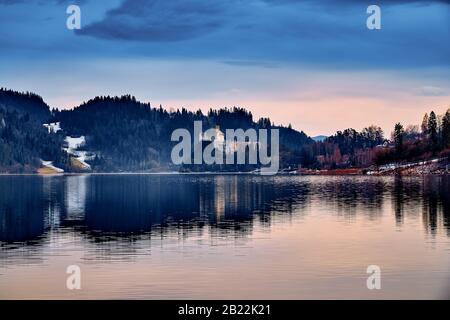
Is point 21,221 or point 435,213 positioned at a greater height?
point 435,213

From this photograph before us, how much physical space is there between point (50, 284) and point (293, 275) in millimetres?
17428

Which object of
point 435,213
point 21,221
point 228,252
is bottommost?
point 228,252

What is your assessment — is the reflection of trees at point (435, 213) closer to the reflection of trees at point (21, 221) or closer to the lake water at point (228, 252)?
the lake water at point (228, 252)

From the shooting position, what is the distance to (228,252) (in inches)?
2469

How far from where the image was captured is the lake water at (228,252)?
4672 cm

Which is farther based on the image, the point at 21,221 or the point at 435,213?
the point at 435,213

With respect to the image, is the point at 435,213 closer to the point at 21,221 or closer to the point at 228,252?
the point at 228,252

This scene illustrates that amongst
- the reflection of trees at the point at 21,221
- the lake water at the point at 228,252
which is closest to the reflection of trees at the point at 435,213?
the lake water at the point at 228,252

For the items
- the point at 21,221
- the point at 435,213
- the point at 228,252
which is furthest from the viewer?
the point at 435,213

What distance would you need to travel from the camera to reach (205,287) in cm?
4728

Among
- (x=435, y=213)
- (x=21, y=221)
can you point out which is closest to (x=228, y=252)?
(x=21, y=221)

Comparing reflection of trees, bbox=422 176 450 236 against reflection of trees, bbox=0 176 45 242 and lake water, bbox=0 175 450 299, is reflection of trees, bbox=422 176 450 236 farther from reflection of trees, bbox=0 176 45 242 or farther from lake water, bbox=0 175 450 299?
reflection of trees, bbox=0 176 45 242
